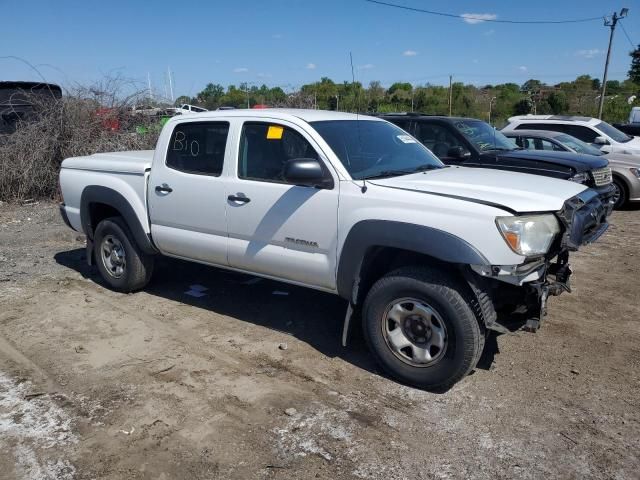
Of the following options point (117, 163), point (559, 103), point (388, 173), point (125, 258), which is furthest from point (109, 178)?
point (559, 103)

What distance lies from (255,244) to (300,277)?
1.65ft

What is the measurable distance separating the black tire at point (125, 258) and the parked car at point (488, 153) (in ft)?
13.2

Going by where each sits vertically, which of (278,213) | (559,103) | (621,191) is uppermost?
(559,103)

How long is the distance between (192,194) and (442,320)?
251 cm

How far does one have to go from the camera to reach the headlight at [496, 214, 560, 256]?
343 cm

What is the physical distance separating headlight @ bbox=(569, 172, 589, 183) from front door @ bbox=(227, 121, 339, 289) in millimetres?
4272

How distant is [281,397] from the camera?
12.3ft

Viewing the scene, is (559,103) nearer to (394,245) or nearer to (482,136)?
(482,136)

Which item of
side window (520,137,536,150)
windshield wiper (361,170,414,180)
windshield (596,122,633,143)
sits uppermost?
windshield (596,122,633,143)

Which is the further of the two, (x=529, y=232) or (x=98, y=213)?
(x=98, y=213)

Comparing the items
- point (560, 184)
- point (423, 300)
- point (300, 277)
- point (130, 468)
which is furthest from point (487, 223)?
point (130, 468)

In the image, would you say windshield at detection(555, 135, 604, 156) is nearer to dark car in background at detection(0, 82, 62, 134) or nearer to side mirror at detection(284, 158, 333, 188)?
side mirror at detection(284, 158, 333, 188)

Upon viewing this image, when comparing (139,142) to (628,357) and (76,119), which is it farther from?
(628,357)

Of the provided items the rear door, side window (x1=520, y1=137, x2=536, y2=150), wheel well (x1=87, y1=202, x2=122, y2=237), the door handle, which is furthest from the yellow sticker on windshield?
side window (x1=520, y1=137, x2=536, y2=150)
